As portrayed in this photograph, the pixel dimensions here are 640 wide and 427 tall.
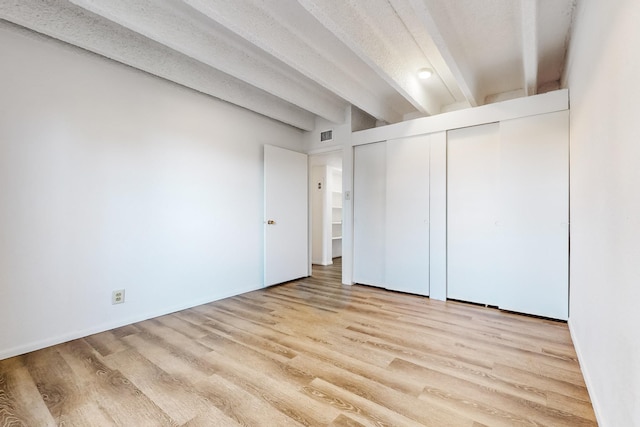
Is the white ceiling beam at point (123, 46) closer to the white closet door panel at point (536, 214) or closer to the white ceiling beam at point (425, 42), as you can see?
the white ceiling beam at point (425, 42)

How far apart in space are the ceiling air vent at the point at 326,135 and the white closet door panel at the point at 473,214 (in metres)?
1.76

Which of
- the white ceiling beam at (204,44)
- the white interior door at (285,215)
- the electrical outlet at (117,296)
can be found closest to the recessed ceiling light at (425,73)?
the white ceiling beam at (204,44)

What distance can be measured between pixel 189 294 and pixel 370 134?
126 inches

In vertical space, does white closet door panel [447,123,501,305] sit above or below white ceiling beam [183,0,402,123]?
below

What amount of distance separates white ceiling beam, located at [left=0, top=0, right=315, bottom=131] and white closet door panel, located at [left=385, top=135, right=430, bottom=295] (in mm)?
2003

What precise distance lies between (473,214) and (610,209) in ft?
6.87

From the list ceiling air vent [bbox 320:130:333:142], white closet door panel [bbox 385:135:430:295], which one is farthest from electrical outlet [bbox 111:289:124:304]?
ceiling air vent [bbox 320:130:333:142]

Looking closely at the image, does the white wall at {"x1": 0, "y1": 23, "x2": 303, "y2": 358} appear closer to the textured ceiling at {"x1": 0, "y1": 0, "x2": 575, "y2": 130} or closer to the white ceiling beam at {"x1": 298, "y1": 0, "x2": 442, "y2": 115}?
the textured ceiling at {"x1": 0, "y1": 0, "x2": 575, "y2": 130}

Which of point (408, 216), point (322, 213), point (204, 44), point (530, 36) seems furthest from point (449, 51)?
point (322, 213)

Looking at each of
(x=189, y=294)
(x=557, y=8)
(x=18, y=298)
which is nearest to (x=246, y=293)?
(x=189, y=294)

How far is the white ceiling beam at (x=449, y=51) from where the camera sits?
1938 millimetres

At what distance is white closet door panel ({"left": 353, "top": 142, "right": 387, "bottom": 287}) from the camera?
13.3ft

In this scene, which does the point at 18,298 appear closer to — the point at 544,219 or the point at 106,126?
the point at 106,126

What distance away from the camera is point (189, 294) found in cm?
326
